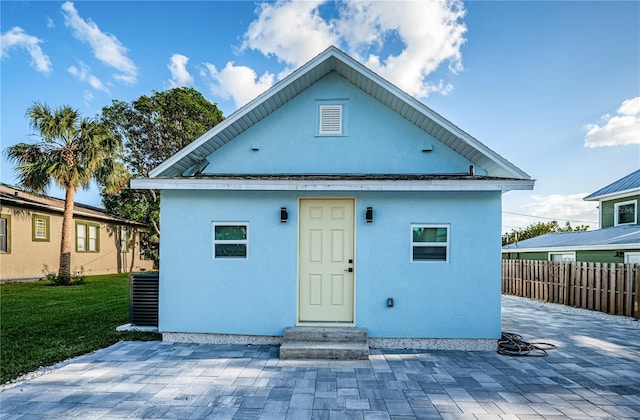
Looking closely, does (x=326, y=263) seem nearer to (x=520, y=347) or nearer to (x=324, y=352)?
(x=324, y=352)

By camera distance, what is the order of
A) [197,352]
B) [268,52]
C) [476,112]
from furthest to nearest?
[268,52]
[476,112]
[197,352]

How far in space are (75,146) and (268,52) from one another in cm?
1025

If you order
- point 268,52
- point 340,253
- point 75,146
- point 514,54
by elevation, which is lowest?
point 340,253

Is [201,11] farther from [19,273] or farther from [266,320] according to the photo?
[19,273]

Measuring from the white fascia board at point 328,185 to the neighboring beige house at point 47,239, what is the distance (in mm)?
12619

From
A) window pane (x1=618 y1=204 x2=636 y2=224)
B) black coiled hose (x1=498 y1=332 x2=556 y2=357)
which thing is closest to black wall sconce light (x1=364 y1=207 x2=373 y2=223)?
black coiled hose (x1=498 y1=332 x2=556 y2=357)

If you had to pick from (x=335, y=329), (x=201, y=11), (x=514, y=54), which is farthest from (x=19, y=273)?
Result: (x=514, y=54)

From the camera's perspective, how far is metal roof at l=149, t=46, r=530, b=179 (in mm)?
5801

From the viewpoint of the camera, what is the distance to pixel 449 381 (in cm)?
420

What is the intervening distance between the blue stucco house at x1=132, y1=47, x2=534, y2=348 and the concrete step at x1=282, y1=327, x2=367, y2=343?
277 mm

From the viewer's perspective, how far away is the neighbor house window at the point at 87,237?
16.9m

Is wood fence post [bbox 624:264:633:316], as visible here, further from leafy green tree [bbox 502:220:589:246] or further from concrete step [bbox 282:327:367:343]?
leafy green tree [bbox 502:220:589:246]

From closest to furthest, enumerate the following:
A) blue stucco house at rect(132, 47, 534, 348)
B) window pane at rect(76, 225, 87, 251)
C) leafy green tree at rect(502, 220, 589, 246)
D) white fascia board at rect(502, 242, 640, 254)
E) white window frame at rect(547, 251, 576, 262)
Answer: blue stucco house at rect(132, 47, 534, 348) → white fascia board at rect(502, 242, 640, 254) → white window frame at rect(547, 251, 576, 262) → window pane at rect(76, 225, 87, 251) → leafy green tree at rect(502, 220, 589, 246)

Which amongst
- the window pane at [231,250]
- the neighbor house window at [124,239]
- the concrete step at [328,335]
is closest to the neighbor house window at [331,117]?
the window pane at [231,250]
